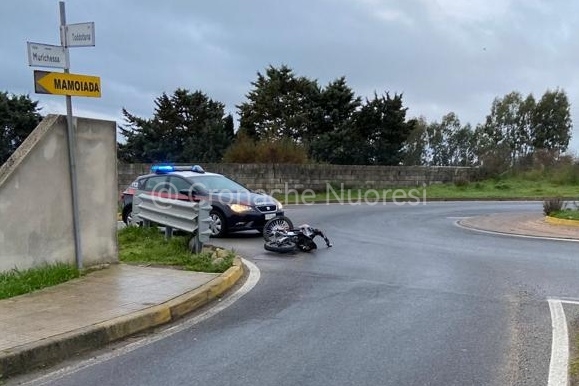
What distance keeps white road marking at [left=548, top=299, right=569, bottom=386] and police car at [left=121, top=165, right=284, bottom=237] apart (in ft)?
24.6

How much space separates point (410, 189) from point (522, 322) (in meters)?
27.3

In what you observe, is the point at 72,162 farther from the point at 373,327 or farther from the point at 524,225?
the point at 524,225

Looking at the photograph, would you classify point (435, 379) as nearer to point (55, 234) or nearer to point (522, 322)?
point (522, 322)

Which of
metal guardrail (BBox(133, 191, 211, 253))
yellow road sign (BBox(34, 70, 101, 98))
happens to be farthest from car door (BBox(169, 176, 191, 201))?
yellow road sign (BBox(34, 70, 101, 98))

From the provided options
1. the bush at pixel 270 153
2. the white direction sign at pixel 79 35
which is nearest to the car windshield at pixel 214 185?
the white direction sign at pixel 79 35

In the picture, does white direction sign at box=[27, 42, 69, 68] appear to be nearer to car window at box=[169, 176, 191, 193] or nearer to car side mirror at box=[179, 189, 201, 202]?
car side mirror at box=[179, 189, 201, 202]

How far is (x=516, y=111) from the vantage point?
7756 cm

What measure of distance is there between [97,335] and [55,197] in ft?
9.99

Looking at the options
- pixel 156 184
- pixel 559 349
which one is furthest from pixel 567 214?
pixel 559 349

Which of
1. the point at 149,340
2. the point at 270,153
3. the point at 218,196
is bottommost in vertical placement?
the point at 149,340

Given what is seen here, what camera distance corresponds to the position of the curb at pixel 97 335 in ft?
15.6

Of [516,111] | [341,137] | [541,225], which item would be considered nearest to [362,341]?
[541,225]

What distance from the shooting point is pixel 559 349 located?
205 inches

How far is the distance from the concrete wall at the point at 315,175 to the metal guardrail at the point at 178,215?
51.6ft
